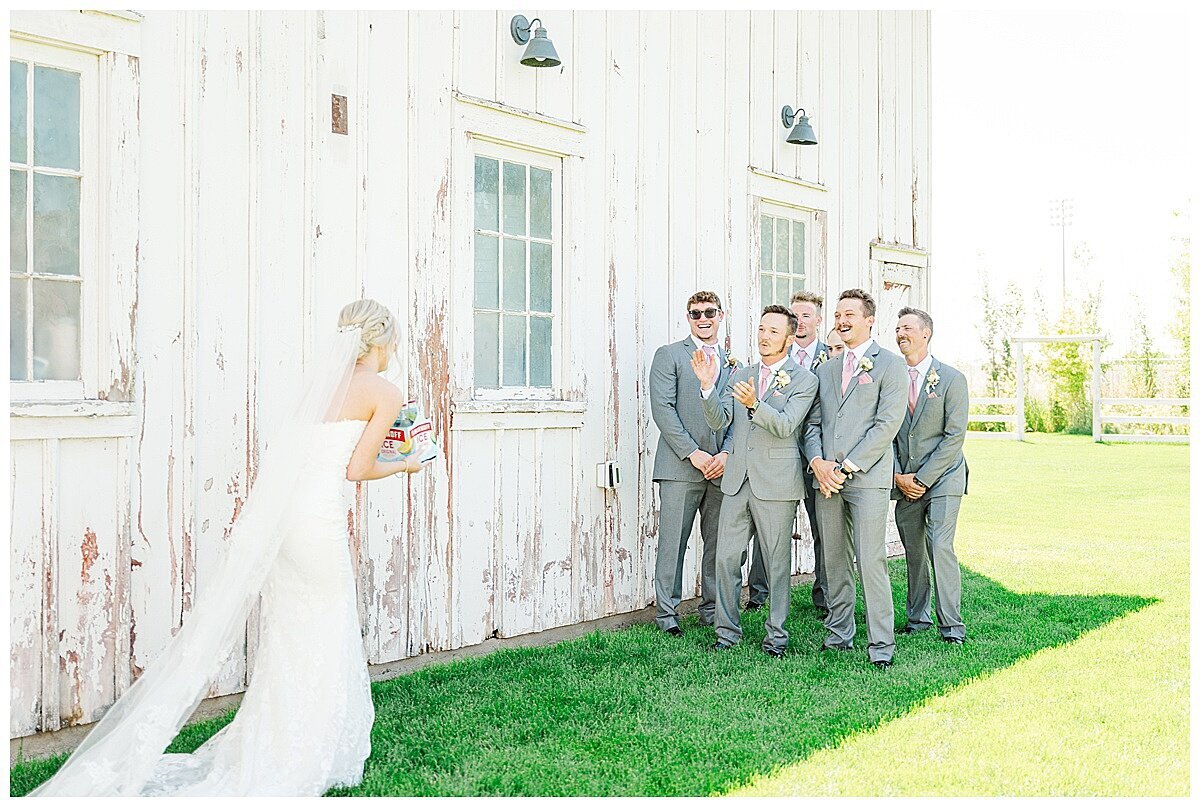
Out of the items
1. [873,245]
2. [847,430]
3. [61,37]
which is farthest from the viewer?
[873,245]

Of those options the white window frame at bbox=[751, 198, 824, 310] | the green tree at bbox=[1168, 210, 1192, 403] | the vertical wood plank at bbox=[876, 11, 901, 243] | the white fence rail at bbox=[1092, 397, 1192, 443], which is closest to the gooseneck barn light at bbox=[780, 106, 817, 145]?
the white window frame at bbox=[751, 198, 824, 310]

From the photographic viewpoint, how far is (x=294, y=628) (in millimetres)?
4207

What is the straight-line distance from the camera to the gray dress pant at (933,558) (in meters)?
6.71

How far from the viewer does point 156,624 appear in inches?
189

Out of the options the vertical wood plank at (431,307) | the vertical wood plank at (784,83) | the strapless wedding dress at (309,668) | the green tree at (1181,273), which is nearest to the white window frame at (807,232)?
the vertical wood plank at (784,83)

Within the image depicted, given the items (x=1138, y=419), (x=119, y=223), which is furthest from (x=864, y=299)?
(x=1138, y=419)

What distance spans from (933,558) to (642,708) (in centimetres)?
250

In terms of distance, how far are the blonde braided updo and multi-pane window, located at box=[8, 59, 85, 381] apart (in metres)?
1.18

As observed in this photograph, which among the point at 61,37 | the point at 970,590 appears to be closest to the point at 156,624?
the point at 61,37

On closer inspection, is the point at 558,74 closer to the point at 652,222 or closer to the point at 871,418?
the point at 652,222

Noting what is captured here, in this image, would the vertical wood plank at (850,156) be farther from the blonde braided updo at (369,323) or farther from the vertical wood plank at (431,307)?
the blonde braided updo at (369,323)

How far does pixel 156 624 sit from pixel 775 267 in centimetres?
527

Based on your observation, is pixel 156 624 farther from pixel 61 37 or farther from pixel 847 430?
pixel 847 430

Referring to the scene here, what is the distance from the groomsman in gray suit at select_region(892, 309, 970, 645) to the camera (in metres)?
6.65
